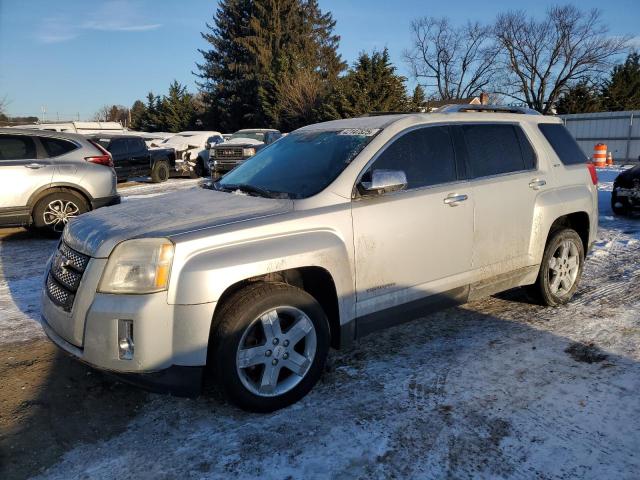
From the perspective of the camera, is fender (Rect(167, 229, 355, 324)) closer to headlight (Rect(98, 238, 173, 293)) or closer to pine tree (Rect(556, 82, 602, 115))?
headlight (Rect(98, 238, 173, 293))

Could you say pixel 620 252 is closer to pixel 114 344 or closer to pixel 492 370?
pixel 492 370

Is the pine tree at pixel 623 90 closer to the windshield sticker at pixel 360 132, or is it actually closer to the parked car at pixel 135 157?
the parked car at pixel 135 157

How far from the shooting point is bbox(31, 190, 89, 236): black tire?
7.96 m

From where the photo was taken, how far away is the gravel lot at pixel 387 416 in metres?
2.67

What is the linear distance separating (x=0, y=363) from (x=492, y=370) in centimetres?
363

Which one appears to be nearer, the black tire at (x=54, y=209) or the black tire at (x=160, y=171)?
the black tire at (x=54, y=209)

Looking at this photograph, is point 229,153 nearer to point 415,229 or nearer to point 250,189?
point 250,189

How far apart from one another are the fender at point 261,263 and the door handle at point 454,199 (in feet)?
3.40

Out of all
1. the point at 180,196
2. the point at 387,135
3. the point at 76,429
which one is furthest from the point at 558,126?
→ the point at 76,429

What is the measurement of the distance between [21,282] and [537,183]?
18.2 feet

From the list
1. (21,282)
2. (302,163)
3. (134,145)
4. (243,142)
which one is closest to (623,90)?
(243,142)

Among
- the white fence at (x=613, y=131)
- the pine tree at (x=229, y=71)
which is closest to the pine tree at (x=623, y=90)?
the white fence at (x=613, y=131)

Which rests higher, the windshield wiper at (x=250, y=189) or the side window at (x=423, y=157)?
the side window at (x=423, y=157)

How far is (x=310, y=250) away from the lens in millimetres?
3164
